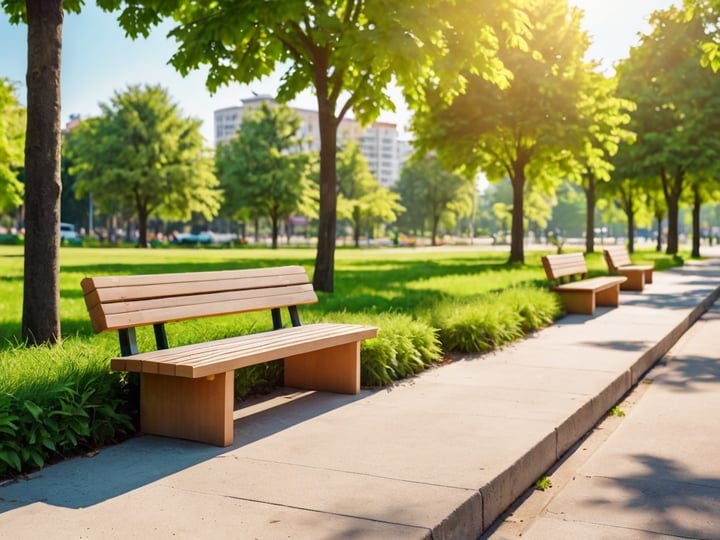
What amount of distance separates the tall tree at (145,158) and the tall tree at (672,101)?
2802 cm

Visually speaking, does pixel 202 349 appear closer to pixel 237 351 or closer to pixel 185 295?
pixel 237 351

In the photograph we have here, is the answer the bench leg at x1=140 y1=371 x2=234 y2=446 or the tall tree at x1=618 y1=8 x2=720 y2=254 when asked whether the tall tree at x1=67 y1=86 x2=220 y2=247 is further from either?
the bench leg at x1=140 y1=371 x2=234 y2=446

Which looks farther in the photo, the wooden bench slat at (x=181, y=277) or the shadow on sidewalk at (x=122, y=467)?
the wooden bench slat at (x=181, y=277)

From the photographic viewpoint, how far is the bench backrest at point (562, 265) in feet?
42.3

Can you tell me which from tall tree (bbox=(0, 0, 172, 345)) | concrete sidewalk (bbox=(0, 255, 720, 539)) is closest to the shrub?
concrete sidewalk (bbox=(0, 255, 720, 539))

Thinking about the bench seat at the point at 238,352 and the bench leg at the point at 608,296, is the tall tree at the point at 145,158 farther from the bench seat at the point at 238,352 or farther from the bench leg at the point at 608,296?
the bench seat at the point at 238,352

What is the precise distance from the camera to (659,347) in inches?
376

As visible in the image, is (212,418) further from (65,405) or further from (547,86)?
(547,86)

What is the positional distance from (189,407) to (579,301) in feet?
29.6

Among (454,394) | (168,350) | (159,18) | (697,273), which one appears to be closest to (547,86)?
(697,273)

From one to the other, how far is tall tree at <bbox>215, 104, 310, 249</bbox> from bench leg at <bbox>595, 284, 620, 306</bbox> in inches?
1681

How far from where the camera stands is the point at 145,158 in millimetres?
50344

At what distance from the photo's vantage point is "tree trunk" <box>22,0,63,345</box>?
6.68 meters

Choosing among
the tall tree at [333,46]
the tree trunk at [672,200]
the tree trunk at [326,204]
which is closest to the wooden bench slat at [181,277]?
the tall tree at [333,46]
